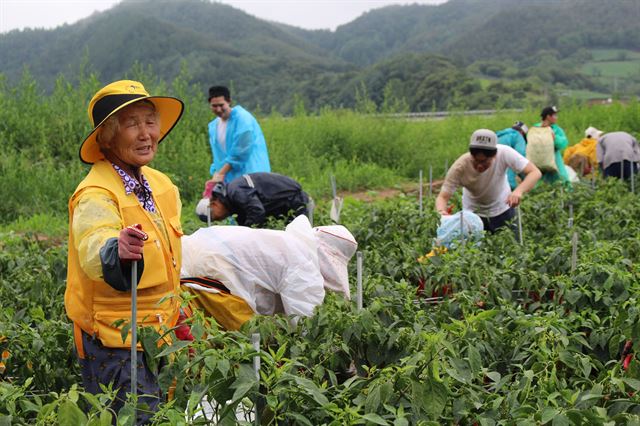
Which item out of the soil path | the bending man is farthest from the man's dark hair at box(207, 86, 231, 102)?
the soil path

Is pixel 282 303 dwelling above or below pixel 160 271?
below

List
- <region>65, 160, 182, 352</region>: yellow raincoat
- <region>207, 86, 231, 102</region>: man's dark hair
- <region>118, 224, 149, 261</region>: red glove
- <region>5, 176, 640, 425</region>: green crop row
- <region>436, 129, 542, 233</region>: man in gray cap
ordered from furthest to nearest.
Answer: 1. <region>207, 86, 231, 102</region>: man's dark hair
2. <region>436, 129, 542, 233</region>: man in gray cap
3. <region>65, 160, 182, 352</region>: yellow raincoat
4. <region>118, 224, 149, 261</region>: red glove
5. <region>5, 176, 640, 425</region>: green crop row

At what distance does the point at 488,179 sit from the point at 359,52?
221 ft

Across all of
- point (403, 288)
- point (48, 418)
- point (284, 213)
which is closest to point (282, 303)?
point (403, 288)

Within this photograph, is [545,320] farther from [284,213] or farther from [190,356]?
[284,213]

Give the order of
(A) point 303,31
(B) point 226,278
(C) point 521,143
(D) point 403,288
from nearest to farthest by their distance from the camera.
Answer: (B) point 226,278 < (D) point 403,288 < (C) point 521,143 < (A) point 303,31

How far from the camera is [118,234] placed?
2.61 metres

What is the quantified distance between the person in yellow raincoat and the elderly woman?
326 inches

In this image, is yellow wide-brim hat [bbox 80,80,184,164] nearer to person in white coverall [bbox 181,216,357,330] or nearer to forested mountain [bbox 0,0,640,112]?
person in white coverall [bbox 181,216,357,330]

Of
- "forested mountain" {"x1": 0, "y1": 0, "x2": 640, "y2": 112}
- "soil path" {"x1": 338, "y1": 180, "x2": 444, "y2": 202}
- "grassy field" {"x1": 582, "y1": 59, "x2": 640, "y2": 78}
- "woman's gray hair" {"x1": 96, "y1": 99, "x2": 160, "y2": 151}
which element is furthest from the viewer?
"grassy field" {"x1": 582, "y1": 59, "x2": 640, "y2": 78}

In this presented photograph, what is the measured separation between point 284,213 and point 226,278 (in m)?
2.51

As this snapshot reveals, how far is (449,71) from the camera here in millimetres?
25031

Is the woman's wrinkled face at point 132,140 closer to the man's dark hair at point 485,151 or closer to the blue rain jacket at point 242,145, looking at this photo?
the man's dark hair at point 485,151

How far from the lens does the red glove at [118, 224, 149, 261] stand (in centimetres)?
246
